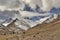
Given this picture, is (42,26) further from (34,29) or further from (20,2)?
(20,2)

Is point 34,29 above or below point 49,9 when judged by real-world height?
below

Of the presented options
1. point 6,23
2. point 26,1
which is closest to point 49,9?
point 26,1

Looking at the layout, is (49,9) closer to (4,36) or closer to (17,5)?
(17,5)

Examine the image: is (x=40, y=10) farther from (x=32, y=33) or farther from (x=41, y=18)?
(x=32, y=33)

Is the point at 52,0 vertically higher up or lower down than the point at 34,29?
higher up

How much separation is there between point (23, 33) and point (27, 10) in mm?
162

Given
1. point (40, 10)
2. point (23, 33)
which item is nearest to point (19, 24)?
point (23, 33)

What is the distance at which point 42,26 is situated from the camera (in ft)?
4.03

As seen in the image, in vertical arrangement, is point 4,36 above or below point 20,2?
below

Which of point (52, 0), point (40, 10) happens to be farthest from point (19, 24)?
point (52, 0)

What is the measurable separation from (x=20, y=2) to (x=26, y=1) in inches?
1.7

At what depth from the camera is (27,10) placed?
3.95ft

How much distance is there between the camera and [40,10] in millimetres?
1219

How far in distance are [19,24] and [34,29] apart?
109mm
